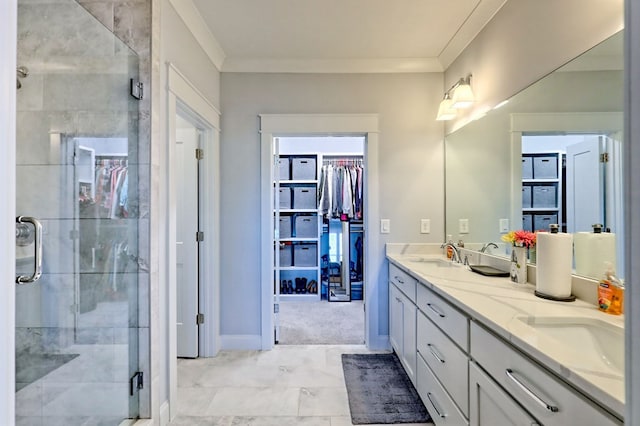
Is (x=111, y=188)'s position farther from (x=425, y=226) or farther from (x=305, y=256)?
(x=305, y=256)

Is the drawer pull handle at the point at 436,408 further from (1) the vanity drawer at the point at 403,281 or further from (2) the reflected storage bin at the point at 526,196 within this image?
(2) the reflected storage bin at the point at 526,196

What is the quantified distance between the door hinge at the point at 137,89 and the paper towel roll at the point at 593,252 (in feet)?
7.53

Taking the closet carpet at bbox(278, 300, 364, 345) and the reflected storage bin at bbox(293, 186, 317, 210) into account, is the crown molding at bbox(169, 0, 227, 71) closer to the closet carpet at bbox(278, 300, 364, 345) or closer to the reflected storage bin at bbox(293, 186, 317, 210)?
the reflected storage bin at bbox(293, 186, 317, 210)

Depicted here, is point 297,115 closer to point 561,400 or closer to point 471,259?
point 471,259

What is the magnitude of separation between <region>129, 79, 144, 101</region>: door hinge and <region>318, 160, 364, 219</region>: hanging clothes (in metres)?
3.05

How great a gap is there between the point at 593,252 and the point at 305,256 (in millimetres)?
3641

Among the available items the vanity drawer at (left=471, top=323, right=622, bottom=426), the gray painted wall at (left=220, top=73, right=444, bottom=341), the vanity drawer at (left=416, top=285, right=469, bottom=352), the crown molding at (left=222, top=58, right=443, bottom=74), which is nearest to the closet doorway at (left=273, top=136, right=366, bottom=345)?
the gray painted wall at (left=220, top=73, right=444, bottom=341)

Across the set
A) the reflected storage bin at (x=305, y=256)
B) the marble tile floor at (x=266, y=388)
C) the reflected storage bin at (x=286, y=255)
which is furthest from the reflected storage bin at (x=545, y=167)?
the reflected storage bin at (x=286, y=255)

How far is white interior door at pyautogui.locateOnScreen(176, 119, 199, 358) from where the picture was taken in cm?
263

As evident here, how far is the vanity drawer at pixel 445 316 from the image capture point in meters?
1.38

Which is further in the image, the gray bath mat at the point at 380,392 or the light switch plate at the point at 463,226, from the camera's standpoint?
the light switch plate at the point at 463,226

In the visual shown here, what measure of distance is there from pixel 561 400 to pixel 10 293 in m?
1.27

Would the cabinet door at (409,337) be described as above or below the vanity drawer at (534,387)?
below

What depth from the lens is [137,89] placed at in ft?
5.53
